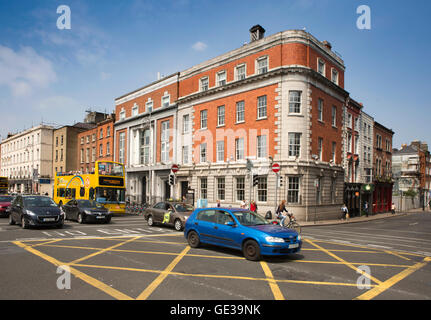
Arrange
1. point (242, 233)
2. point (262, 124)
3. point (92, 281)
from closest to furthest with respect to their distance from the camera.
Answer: point (92, 281), point (242, 233), point (262, 124)

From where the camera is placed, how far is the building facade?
6072 cm

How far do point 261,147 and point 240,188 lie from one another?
4.14m

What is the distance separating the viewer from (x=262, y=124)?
26.8 m

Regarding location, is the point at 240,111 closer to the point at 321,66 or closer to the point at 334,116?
the point at 321,66

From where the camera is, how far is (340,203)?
30.4 m

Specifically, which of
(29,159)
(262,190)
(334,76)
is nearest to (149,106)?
(262,190)

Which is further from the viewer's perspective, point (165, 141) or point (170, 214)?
point (165, 141)

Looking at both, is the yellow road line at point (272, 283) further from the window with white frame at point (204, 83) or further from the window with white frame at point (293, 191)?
the window with white frame at point (204, 83)

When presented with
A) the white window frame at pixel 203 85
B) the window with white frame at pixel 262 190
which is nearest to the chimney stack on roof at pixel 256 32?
the white window frame at pixel 203 85

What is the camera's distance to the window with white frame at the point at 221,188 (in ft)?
96.2

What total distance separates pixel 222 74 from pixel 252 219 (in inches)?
885

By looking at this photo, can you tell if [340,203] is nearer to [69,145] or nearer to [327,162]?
[327,162]

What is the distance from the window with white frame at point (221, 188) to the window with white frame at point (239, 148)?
2684 mm
